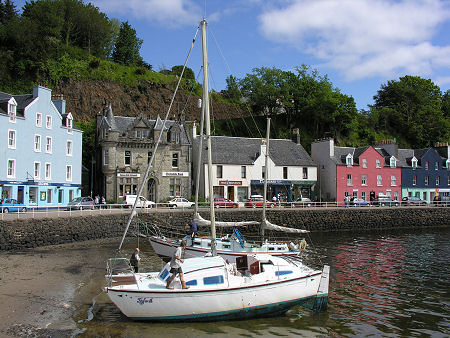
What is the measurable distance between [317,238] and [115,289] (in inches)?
1124

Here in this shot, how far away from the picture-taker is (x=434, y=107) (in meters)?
88.8

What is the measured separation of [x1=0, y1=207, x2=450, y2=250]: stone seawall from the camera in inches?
1155

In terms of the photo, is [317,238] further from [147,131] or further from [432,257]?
[147,131]

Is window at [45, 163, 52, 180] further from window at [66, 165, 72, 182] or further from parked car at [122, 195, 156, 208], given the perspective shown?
parked car at [122, 195, 156, 208]

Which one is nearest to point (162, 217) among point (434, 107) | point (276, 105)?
point (276, 105)

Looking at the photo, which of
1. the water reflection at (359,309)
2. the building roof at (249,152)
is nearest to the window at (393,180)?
the building roof at (249,152)

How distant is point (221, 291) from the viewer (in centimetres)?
1460

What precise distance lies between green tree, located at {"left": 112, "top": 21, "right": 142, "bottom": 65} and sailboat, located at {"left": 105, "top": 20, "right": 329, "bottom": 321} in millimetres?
71219

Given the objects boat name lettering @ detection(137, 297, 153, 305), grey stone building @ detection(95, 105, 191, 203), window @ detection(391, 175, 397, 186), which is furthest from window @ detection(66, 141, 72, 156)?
window @ detection(391, 175, 397, 186)

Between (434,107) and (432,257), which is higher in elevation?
(434,107)

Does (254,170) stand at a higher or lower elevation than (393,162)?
lower

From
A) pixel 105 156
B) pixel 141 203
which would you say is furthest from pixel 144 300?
pixel 105 156

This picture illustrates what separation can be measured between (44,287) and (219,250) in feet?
31.2

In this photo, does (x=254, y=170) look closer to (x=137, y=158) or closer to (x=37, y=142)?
(x=137, y=158)
